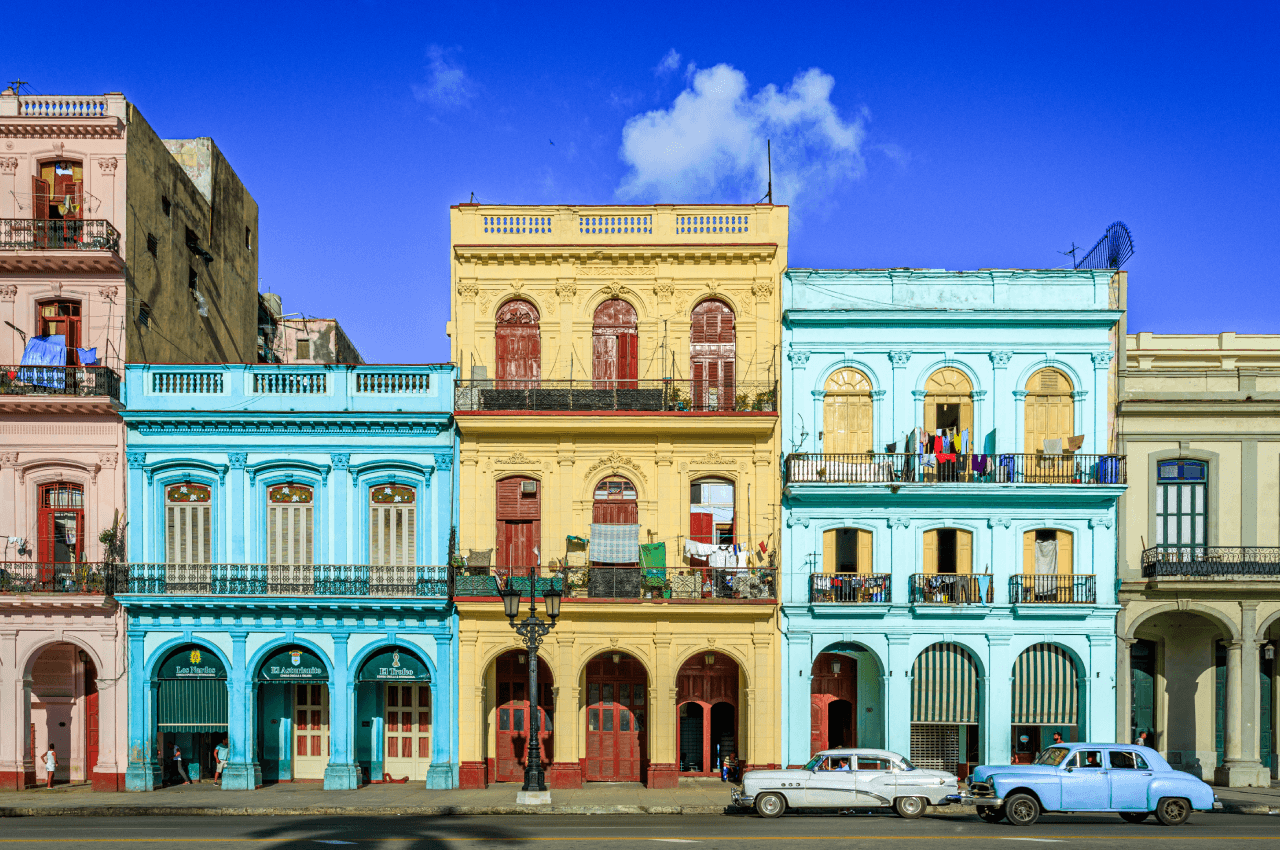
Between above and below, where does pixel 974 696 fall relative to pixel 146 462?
below

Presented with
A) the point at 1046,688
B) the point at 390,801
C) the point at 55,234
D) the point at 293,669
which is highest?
the point at 55,234

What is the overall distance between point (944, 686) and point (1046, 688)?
2.68 metres

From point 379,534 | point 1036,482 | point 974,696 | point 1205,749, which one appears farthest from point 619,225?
point 1205,749

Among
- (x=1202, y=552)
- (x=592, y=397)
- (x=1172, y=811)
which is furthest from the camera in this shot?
(x=1202, y=552)

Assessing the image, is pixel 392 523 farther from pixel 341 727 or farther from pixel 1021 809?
pixel 1021 809

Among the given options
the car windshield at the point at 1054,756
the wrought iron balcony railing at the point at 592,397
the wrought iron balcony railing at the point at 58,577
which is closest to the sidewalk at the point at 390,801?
the car windshield at the point at 1054,756

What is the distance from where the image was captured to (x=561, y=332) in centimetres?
2856

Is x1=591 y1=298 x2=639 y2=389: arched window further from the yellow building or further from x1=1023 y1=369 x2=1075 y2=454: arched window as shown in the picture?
x1=1023 y1=369 x2=1075 y2=454: arched window

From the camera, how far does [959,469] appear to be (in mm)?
27969

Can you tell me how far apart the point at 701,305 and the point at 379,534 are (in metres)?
10.6

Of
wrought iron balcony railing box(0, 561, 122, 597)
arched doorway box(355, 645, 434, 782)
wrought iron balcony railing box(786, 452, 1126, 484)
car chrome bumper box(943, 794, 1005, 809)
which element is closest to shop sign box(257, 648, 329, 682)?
arched doorway box(355, 645, 434, 782)

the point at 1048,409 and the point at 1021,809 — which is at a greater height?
the point at 1048,409

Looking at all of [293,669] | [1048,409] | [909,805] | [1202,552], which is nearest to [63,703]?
[293,669]

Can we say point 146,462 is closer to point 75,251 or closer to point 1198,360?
point 75,251
